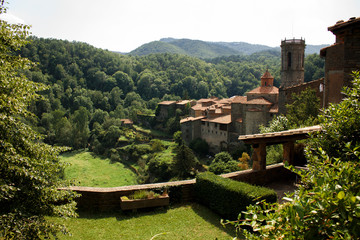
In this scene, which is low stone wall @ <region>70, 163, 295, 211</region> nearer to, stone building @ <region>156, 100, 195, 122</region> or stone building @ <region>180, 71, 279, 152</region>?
stone building @ <region>180, 71, 279, 152</region>

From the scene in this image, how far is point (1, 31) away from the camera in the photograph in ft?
18.7

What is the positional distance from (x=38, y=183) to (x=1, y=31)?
3.11 meters

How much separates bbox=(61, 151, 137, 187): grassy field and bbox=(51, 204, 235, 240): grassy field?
36150 mm

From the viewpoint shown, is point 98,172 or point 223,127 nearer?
point 223,127

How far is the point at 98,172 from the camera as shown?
50844 mm

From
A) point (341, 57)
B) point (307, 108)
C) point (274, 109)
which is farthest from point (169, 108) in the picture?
point (341, 57)

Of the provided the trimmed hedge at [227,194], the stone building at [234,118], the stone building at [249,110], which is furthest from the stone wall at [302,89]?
the trimmed hedge at [227,194]

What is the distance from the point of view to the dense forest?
7444 cm

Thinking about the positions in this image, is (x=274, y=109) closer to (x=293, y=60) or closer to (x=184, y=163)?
(x=293, y=60)

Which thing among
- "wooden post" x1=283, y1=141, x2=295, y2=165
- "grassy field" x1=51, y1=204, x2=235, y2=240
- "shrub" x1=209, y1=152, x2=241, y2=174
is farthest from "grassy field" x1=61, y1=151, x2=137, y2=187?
"wooden post" x1=283, y1=141, x2=295, y2=165

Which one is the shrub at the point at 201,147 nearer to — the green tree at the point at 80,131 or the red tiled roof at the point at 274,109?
the red tiled roof at the point at 274,109

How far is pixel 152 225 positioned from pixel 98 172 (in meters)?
46.2

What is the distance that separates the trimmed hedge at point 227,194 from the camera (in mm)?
7109

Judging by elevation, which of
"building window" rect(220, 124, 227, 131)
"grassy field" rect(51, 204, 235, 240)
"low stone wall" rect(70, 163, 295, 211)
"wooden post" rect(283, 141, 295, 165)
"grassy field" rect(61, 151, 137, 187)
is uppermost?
"wooden post" rect(283, 141, 295, 165)
